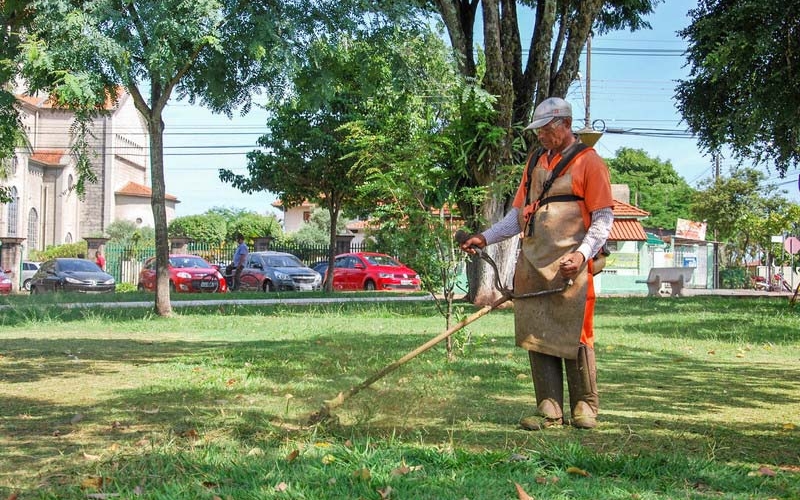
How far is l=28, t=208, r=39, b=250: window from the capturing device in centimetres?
6006

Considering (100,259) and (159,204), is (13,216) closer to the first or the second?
(100,259)

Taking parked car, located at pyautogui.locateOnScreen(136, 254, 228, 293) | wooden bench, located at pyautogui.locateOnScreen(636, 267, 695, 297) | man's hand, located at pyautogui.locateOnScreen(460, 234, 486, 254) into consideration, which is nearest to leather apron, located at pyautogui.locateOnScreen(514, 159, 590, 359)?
man's hand, located at pyautogui.locateOnScreen(460, 234, 486, 254)

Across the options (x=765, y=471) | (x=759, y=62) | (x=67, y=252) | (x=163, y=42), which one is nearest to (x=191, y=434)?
(x=765, y=471)

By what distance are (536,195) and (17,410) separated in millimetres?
3640

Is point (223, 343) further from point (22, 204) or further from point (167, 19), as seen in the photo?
point (22, 204)

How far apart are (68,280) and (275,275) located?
6878 millimetres

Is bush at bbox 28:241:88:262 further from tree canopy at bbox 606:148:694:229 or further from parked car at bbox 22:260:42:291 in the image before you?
tree canopy at bbox 606:148:694:229

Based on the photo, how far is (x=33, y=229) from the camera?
6069 centimetres

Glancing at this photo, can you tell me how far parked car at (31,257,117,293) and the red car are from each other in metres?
8.57

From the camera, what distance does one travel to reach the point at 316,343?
33.0 ft

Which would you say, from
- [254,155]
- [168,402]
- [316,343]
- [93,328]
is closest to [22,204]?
[254,155]

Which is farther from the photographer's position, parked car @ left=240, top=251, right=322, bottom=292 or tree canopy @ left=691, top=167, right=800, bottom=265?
tree canopy @ left=691, top=167, right=800, bottom=265

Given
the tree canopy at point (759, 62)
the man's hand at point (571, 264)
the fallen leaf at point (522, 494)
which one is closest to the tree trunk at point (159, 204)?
the tree canopy at point (759, 62)

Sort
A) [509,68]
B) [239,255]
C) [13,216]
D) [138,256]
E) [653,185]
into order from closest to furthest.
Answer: [509,68] < [239,255] < [138,256] < [13,216] < [653,185]
